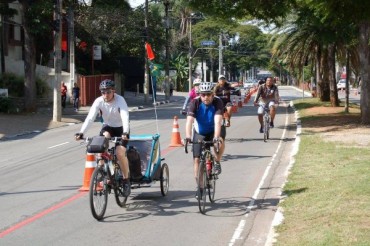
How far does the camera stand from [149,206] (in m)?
8.88

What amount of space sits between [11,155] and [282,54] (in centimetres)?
2413

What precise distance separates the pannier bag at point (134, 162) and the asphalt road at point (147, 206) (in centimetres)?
47

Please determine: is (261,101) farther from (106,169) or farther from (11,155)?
(106,169)

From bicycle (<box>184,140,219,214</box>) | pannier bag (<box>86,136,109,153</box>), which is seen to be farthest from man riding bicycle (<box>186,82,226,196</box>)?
pannier bag (<box>86,136,109,153</box>)

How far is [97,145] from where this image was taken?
775cm

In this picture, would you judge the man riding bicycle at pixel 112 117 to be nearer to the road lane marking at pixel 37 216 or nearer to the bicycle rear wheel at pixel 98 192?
the bicycle rear wheel at pixel 98 192

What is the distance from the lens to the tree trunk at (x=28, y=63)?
29.5m

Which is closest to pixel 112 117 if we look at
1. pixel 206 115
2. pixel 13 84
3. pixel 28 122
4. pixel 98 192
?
pixel 98 192

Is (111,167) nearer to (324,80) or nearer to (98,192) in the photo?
(98,192)

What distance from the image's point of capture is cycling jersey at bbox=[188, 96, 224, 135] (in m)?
8.82

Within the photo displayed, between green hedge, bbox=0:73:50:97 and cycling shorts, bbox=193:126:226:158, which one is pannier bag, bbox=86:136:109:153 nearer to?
cycling shorts, bbox=193:126:226:158

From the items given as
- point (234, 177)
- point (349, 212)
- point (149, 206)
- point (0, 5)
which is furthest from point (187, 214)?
point (0, 5)

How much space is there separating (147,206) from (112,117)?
1457 mm

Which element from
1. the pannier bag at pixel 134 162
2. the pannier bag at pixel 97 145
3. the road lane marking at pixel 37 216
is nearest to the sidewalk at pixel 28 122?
the road lane marking at pixel 37 216
